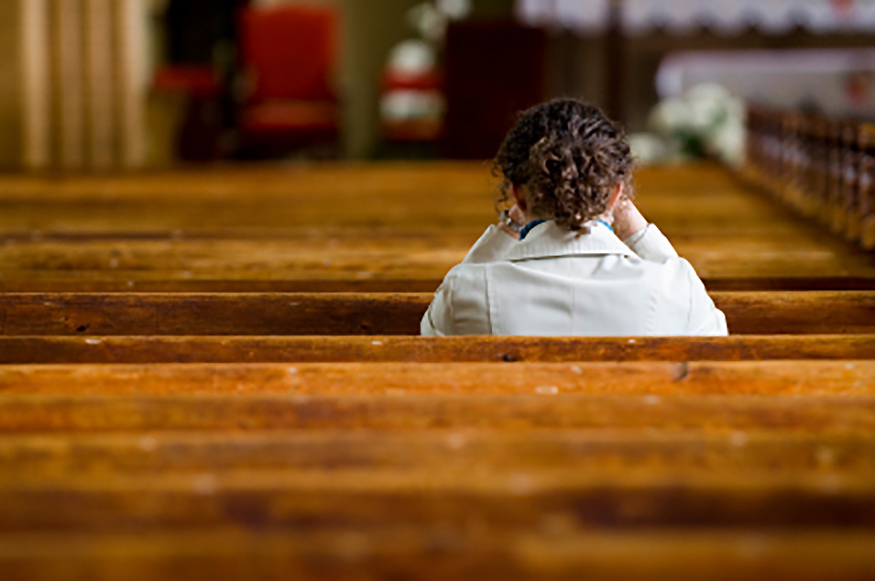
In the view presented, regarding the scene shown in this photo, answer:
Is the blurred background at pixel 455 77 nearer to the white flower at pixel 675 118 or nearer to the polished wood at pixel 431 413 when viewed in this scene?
the white flower at pixel 675 118

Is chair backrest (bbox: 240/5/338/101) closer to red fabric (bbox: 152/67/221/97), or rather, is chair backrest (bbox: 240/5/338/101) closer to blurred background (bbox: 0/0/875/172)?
blurred background (bbox: 0/0/875/172)

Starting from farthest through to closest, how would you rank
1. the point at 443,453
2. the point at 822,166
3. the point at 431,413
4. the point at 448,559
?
the point at 822,166 < the point at 431,413 < the point at 443,453 < the point at 448,559

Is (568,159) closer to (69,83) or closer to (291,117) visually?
(291,117)

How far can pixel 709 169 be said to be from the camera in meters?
4.75

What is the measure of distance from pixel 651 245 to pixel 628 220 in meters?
0.06

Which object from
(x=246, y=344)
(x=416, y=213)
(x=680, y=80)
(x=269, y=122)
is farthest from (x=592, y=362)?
(x=680, y=80)

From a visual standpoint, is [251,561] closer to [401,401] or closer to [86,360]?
[401,401]

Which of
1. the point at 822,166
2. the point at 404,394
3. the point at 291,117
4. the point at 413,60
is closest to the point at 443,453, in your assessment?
the point at 404,394

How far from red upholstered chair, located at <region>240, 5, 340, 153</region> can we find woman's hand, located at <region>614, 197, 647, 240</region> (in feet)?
15.8

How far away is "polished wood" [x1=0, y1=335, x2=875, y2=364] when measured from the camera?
1.40 m

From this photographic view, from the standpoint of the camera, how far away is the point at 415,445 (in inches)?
39.7

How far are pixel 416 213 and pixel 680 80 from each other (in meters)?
3.83

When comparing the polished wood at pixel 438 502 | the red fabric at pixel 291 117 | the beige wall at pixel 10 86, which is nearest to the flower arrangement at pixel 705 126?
the red fabric at pixel 291 117

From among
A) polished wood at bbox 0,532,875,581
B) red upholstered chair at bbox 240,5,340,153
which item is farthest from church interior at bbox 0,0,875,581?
red upholstered chair at bbox 240,5,340,153
